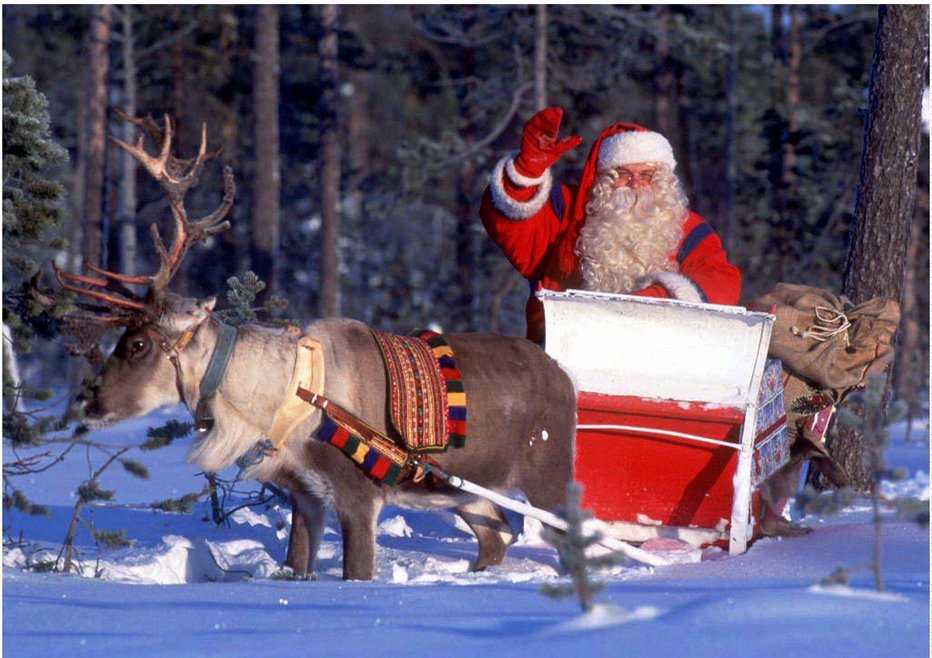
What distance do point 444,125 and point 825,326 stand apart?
24349 mm

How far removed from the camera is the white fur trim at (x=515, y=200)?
6.91 meters

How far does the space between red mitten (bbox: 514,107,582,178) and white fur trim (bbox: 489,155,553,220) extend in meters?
0.09

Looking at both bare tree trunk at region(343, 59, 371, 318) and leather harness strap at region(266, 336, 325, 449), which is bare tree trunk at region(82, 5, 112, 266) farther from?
leather harness strap at region(266, 336, 325, 449)

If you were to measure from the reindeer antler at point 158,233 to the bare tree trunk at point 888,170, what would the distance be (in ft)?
13.6

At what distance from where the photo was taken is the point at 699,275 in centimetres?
683

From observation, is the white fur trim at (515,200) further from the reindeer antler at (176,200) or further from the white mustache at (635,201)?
the reindeer antler at (176,200)

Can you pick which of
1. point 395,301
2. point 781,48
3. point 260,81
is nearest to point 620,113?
point 781,48

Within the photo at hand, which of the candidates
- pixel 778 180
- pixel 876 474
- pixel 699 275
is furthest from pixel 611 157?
pixel 778 180

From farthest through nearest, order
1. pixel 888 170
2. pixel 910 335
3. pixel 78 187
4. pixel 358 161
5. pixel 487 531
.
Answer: pixel 358 161
pixel 78 187
pixel 910 335
pixel 888 170
pixel 487 531

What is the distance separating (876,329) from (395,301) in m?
16.8

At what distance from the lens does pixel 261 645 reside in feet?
12.5

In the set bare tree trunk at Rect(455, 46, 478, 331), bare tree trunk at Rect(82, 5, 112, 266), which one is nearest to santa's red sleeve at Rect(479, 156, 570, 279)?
bare tree trunk at Rect(82, 5, 112, 266)

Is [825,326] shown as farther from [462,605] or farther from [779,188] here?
[779,188]

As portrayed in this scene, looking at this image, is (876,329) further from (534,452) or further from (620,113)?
(620,113)
